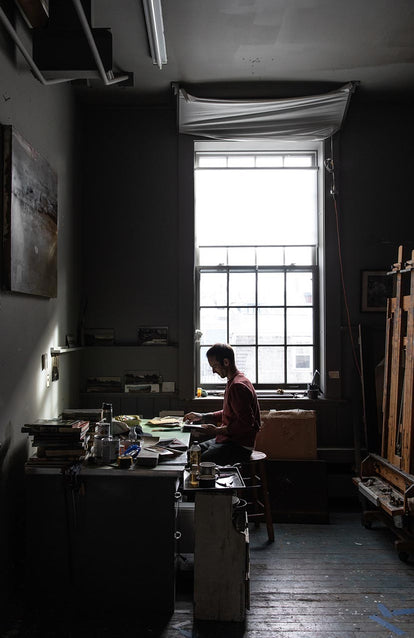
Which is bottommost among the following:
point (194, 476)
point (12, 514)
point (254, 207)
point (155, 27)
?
point (12, 514)

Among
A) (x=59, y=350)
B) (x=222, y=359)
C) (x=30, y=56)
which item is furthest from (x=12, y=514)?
(x=30, y=56)

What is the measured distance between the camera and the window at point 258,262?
5.30 m

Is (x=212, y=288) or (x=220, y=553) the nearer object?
(x=220, y=553)

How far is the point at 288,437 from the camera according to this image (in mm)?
4785

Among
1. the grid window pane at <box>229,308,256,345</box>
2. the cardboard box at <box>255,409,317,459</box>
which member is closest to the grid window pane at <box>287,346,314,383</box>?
the grid window pane at <box>229,308,256,345</box>

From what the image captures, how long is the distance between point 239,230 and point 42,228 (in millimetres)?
2227

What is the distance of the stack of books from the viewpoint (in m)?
3.16

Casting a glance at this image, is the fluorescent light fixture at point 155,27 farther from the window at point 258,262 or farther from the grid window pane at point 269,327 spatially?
the grid window pane at point 269,327

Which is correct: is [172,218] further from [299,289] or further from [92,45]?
[92,45]

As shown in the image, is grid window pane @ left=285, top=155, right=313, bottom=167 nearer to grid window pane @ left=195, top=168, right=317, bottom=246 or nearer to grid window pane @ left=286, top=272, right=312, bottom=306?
grid window pane @ left=195, top=168, right=317, bottom=246

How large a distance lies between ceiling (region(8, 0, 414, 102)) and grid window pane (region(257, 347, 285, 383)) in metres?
2.58

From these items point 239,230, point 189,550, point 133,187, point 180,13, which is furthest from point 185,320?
point 180,13

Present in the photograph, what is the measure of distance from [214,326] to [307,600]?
9.01 ft

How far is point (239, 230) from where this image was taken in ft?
17.5
